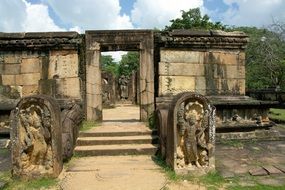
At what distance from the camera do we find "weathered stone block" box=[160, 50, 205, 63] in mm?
9164

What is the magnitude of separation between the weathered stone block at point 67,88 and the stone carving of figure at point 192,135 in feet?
13.7

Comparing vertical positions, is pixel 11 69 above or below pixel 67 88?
above

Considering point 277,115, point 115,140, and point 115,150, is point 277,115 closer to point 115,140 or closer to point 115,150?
point 115,140

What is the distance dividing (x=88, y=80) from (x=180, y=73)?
7.99ft

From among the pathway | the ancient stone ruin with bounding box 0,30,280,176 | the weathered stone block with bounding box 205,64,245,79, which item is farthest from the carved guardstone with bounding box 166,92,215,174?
the weathered stone block with bounding box 205,64,245,79

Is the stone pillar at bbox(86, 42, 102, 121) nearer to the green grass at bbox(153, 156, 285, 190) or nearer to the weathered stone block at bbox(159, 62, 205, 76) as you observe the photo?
the weathered stone block at bbox(159, 62, 205, 76)

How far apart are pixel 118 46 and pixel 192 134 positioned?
15.3ft

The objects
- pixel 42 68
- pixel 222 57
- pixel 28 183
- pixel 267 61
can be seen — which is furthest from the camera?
pixel 267 61

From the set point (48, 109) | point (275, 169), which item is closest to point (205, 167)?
point (275, 169)

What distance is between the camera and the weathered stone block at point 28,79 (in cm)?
909

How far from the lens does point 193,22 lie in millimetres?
26812

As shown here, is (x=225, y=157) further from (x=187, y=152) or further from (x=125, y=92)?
(x=125, y=92)

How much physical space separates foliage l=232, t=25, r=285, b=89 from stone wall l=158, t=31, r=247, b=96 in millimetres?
16619

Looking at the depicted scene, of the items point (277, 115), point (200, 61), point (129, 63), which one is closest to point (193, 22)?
point (277, 115)
